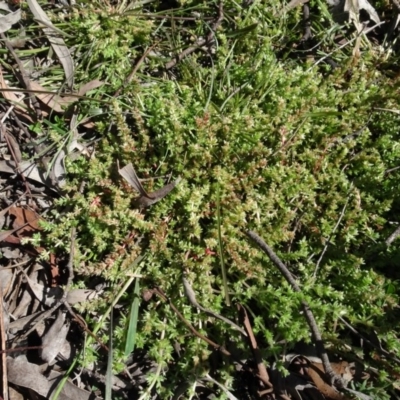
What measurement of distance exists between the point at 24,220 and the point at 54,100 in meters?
0.71

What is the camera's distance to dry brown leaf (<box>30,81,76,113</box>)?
3.02 meters

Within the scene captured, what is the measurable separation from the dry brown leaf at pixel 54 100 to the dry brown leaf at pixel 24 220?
0.61m

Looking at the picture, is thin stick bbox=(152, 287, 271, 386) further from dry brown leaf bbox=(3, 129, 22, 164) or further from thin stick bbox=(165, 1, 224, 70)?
thin stick bbox=(165, 1, 224, 70)

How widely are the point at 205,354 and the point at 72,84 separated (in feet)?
5.53

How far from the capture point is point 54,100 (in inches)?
119

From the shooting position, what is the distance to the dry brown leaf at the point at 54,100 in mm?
3018

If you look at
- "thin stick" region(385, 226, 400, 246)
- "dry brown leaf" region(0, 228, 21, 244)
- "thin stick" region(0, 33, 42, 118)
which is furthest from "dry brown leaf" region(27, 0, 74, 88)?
"thin stick" region(385, 226, 400, 246)

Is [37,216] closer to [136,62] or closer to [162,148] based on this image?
[162,148]

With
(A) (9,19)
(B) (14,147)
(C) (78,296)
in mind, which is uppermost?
(A) (9,19)

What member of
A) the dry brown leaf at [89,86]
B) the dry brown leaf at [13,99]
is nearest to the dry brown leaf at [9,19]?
the dry brown leaf at [13,99]

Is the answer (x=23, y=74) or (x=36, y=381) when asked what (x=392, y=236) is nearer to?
(x=36, y=381)

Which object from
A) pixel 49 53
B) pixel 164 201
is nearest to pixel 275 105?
pixel 164 201

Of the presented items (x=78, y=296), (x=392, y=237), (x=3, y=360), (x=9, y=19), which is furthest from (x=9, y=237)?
(x=392, y=237)

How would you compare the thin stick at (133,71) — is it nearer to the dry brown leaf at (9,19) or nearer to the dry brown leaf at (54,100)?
the dry brown leaf at (54,100)
